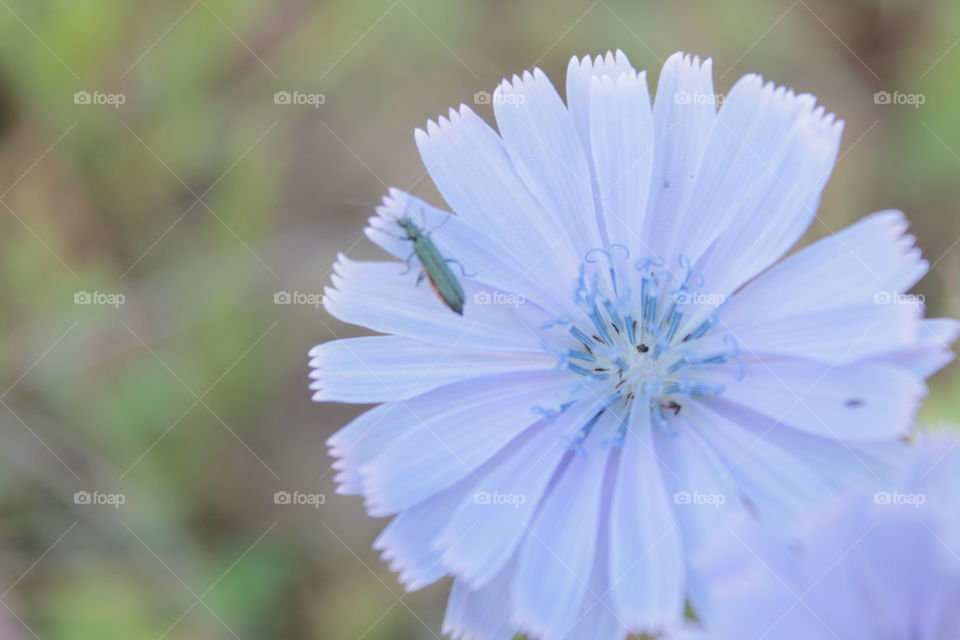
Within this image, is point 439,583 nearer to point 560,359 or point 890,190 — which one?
point 560,359

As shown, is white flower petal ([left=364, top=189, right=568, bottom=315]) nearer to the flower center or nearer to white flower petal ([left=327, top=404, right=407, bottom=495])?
the flower center
